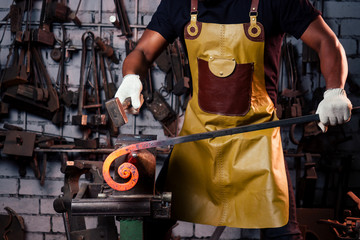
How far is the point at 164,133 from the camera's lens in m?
2.95

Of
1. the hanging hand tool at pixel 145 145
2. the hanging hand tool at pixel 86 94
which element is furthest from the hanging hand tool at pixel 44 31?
the hanging hand tool at pixel 145 145

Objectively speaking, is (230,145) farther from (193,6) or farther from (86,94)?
(86,94)

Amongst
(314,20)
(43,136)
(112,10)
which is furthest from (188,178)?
(112,10)

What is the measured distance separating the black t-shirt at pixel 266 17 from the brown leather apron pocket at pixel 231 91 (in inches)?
4.8

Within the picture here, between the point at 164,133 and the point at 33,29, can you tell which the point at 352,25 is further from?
the point at 33,29

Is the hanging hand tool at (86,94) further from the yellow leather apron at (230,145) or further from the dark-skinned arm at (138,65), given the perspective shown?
the yellow leather apron at (230,145)

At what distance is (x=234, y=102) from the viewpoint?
1.66m

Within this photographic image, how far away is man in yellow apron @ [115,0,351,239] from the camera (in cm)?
159

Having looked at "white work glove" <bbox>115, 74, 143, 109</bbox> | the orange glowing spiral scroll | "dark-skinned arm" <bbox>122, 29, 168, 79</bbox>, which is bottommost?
the orange glowing spiral scroll

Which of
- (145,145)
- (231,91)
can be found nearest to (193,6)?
(231,91)

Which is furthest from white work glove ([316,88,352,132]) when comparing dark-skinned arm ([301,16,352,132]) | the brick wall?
the brick wall

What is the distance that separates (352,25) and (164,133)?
5.71 feet

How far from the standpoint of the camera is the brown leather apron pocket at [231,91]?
166cm

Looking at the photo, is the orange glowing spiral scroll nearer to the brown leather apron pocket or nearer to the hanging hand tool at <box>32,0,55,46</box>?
the brown leather apron pocket
